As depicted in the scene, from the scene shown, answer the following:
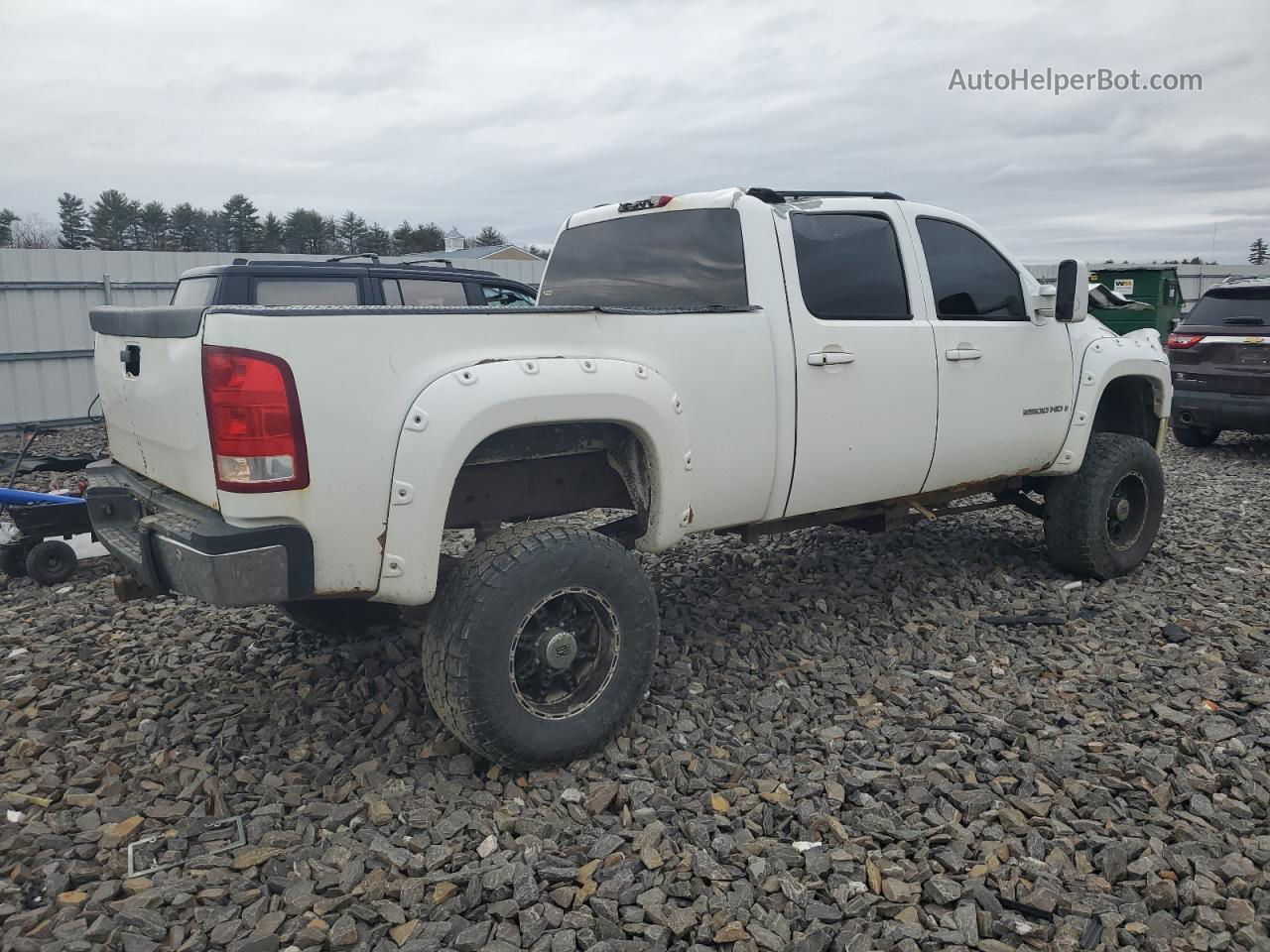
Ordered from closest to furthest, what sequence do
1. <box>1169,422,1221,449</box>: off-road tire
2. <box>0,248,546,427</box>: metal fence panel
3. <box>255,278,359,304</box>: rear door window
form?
<box>255,278,359,304</box>: rear door window → <box>1169,422,1221,449</box>: off-road tire → <box>0,248,546,427</box>: metal fence panel

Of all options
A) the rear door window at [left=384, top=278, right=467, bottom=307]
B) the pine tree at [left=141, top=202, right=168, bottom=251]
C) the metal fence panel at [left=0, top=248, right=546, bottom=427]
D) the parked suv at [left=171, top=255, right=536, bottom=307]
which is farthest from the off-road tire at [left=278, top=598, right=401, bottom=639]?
the pine tree at [left=141, top=202, right=168, bottom=251]

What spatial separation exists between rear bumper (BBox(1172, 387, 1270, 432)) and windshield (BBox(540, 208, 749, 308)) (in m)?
7.57

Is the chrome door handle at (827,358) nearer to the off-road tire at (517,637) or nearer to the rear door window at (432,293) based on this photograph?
the off-road tire at (517,637)

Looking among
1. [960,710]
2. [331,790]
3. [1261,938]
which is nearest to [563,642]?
[331,790]

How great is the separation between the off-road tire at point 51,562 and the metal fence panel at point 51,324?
727cm

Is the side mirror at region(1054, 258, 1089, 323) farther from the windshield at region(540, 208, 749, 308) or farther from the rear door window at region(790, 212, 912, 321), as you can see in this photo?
the windshield at region(540, 208, 749, 308)

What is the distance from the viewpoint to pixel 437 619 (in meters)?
3.10

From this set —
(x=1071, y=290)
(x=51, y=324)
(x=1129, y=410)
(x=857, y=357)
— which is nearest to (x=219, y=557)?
(x=857, y=357)

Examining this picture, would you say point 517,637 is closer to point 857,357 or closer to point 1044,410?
point 857,357

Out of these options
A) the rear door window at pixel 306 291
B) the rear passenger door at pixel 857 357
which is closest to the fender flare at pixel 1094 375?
the rear passenger door at pixel 857 357

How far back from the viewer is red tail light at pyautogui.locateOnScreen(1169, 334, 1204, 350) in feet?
32.0

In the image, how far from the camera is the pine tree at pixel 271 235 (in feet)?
163

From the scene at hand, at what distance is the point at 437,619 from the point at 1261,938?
2437 mm

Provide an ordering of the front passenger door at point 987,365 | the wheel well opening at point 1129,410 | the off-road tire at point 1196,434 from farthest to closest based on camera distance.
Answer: the off-road tire at point 1196,434
the wheel well opening at point 1129,410
the front passenger door at point 987,365
